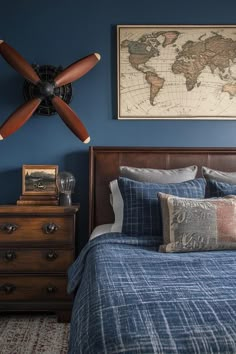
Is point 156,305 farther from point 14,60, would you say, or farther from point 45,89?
point 14,60

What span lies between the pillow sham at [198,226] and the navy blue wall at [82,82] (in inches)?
37.5

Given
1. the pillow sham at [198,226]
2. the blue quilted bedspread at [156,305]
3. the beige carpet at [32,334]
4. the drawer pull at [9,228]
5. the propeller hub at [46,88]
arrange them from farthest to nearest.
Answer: the propeller hub at [46,88], the drawer pull at [9,228], the beige carpet at [32,334], the pillow sham at [198,226], the blue quilted bedspread at [156,305]

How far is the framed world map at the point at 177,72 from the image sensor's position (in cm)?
293

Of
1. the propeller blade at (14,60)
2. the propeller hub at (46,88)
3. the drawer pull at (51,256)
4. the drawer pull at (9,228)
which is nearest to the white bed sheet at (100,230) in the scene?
the drawer pull at (51,256)

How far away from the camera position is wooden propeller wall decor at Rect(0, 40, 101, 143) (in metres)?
2.58

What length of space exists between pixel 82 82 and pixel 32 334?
1876 millimetres

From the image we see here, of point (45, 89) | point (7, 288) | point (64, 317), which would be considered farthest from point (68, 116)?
point (64, 317)

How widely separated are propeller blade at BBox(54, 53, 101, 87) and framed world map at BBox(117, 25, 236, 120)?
31cm

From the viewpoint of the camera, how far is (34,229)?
2541 millimetres

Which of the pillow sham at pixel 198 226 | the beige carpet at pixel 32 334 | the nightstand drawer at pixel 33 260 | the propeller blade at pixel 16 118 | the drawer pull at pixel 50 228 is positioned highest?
the propeller blade at pixel 16 118

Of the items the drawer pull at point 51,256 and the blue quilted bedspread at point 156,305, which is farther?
the drawer pull at point 51,256

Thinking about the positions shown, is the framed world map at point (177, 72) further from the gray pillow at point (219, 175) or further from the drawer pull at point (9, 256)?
the drawer pull at point (9, 256)

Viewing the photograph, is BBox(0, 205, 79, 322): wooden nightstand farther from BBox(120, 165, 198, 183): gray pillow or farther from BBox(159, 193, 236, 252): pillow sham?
BBox(159, 193, 236, 252): pillow sham

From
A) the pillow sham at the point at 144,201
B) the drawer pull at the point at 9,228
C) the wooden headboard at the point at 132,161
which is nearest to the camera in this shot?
the pillow sham at the point at 144,201
